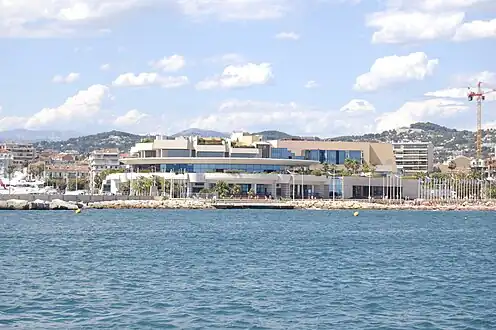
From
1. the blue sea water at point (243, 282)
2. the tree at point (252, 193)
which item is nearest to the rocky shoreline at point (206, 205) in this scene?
the tree at point (252, 193)

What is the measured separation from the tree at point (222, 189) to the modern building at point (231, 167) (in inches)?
80.4

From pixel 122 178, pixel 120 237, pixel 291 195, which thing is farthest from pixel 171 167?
pixel 120 237

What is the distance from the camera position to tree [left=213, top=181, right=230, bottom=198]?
144 metres

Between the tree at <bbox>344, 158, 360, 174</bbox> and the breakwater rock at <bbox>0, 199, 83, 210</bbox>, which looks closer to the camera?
the breakwater rock at <bbox>0, 199, 83, 210</bbox>

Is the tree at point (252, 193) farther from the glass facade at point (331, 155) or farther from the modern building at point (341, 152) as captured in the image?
the glass facade at point (331, 155)

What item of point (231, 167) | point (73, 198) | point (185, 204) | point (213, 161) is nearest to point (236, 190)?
point (231, 167)

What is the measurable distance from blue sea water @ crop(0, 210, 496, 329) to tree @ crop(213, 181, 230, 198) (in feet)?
251

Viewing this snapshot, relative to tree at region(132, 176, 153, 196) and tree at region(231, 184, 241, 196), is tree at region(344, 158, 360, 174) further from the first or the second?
tree at region(132, 176, 153, 196)

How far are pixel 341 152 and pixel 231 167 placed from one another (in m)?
34.1

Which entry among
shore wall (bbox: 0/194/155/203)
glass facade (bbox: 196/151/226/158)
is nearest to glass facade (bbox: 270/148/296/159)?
glass facade (bbox: 196/151/226/158)

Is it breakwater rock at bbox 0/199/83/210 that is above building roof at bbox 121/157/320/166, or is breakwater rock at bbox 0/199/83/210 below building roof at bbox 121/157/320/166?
below

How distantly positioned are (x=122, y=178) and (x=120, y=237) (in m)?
94.6

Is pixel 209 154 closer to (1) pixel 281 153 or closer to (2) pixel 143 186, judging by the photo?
(2) pixel 143 186

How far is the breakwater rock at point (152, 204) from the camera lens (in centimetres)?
12625
